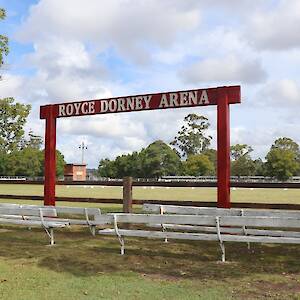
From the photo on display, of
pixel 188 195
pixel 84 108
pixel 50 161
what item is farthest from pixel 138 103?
pixel 188 195

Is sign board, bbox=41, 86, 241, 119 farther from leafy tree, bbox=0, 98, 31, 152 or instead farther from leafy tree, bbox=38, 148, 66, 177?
leafy tree, bbox=38, 148, 66, 177

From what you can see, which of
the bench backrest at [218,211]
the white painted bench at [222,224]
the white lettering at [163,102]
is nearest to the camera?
the white painted bench at [222,224]

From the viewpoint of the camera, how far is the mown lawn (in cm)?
553

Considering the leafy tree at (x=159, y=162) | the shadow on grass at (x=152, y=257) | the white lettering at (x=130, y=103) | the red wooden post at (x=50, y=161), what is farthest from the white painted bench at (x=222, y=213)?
the leafy tree at (x=159, y=162)

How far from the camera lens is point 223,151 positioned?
33.9ft

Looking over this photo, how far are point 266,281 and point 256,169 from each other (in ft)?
308

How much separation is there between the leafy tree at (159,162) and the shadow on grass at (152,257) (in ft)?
267

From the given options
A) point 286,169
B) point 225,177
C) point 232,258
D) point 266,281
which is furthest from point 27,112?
point 286,169

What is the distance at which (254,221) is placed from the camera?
7023mm

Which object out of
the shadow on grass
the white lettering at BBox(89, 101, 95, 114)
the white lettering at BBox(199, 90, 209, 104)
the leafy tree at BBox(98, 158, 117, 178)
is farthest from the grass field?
the leafy tree at BBox(98, 158, 117, 178)

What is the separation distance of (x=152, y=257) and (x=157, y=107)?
4522mm

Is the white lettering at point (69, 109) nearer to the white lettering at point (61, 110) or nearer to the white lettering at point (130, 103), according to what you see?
the white lettering at point (61, 110)

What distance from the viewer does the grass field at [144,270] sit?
5.53 metres

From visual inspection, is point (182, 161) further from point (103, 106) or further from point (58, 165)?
point (103, 106)
